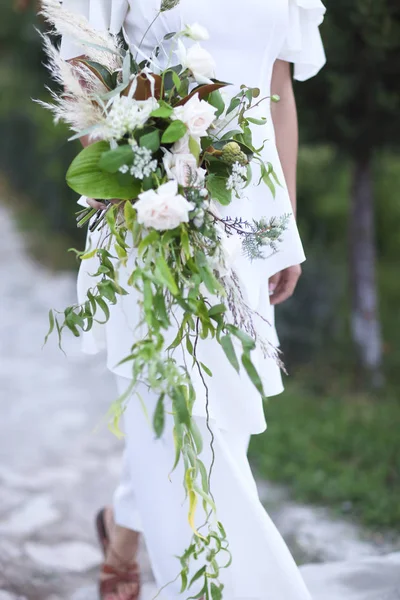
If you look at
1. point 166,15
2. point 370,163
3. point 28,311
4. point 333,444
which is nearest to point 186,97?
point 166,15

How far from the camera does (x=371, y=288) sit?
15.7 feet

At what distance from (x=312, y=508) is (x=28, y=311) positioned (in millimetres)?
3316

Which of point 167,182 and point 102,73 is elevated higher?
point 102,73

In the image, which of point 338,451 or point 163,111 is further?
point 338,451

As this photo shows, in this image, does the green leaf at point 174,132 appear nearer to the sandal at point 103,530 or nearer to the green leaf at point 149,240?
the green leaf at point 149,240

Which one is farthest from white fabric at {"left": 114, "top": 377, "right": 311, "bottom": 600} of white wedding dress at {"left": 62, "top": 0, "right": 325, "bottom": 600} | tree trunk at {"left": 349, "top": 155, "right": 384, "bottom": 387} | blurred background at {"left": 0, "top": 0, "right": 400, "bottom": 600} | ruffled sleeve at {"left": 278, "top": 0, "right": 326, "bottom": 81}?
tree trunk at {"left": 349, "top": 155, "right": 384, "bottom": 387}

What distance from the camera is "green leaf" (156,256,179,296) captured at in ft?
4.81

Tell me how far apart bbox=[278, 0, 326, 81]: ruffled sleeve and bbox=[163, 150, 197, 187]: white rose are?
2.39ft

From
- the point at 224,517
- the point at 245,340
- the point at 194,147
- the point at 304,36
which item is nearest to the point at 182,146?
the point at 194,147

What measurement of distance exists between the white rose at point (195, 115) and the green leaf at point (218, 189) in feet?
0.44

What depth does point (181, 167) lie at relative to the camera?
157 centimetres

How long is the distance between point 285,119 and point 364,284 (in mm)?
2640

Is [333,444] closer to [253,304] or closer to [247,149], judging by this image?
[253,304]

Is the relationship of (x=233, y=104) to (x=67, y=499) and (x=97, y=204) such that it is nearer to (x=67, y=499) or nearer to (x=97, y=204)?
(x=97, y=204)
